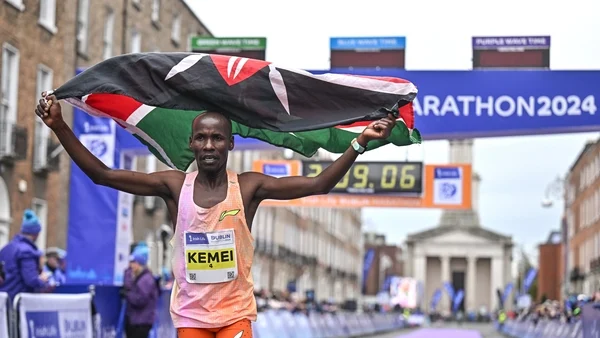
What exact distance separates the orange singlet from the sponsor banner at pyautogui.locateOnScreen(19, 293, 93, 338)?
6.47m

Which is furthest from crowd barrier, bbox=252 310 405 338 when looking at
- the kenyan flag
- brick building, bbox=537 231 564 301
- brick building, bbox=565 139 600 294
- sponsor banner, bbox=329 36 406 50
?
brick building, bbox=537 231 564 301

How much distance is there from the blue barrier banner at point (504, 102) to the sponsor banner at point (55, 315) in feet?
17.1

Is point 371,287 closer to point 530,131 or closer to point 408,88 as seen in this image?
point 530,131

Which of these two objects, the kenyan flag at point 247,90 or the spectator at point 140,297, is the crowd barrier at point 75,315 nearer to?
the spectator at point 140,297

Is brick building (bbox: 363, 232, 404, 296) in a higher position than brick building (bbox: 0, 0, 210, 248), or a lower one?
lower

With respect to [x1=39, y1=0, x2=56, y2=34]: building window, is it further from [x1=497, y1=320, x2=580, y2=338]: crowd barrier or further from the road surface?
the road surface

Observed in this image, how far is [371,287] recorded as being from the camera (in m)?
154

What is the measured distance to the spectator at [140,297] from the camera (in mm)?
14898

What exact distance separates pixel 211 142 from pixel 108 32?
3257cm

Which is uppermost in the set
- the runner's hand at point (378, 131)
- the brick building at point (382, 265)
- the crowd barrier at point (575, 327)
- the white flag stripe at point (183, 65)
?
the white flag stripe at point (183, 65)

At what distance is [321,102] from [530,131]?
453 inches

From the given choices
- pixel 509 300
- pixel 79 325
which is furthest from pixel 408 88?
pixel 509 300

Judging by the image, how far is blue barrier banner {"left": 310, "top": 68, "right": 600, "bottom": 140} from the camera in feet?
57.5

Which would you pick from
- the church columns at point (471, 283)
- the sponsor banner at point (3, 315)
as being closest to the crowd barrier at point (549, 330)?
the sponsor banner at point (3, 315)
